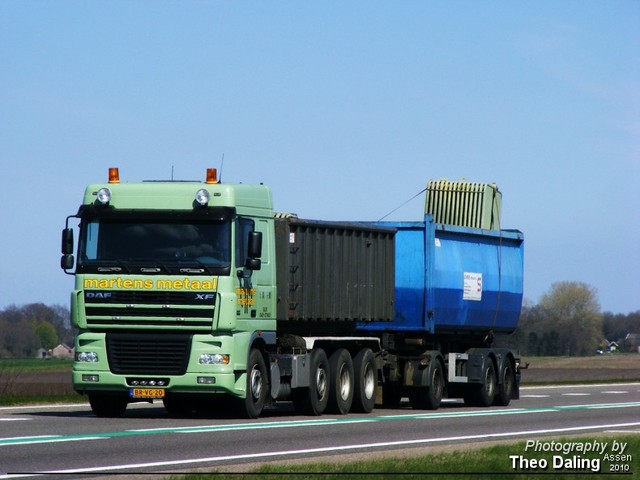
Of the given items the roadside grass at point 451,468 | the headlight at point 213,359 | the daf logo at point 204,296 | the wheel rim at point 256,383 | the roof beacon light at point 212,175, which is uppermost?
the roof beacon light at point 212,175

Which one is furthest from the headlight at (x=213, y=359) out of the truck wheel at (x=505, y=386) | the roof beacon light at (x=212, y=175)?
the truck wheel at (x=505, y=386)

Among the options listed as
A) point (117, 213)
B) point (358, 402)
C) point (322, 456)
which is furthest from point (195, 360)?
point (322, 456)

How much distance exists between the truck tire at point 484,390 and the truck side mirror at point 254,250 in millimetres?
9413

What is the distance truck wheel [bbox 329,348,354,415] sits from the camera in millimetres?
25812

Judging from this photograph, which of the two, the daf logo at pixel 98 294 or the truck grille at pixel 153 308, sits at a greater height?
the daf logo at pixel 98 294

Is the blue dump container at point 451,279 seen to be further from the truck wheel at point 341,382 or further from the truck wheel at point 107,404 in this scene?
the truck wheel at point 107,404

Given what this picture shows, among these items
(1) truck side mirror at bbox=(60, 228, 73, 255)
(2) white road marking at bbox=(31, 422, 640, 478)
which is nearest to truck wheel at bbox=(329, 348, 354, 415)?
(2) white road marking at bbox=(31, 422, 640, 478)

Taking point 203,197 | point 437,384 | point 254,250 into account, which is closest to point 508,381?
point 437,384

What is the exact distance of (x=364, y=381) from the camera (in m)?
26.8

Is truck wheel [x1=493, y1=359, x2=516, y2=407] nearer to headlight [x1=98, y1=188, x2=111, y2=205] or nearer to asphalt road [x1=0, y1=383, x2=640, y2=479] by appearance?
asphalt road [x1=0, y1=383, x2=640, y2=479]

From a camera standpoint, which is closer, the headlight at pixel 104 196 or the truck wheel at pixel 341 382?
the headlight at pixel 104 196

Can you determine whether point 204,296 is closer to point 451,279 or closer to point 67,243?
point 67,243

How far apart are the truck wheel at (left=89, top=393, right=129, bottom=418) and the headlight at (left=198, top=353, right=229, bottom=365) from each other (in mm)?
1769

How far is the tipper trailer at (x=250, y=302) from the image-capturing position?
2262 centimetres
